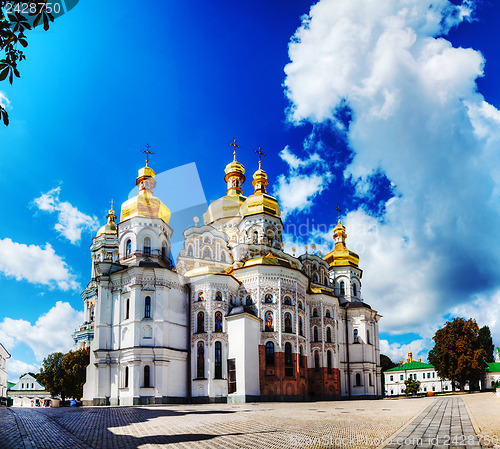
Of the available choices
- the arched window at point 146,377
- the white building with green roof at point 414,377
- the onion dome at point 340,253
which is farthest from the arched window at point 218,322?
the white building with green roof at point 414,377

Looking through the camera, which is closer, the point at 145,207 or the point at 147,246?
the point at 147,246

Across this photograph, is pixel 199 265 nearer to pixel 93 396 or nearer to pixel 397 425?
pixel 93 396

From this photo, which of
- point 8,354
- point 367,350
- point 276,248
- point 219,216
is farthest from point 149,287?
point 8,354

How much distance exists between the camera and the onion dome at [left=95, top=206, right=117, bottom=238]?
68.4 meters

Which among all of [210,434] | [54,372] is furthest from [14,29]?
[54,372]

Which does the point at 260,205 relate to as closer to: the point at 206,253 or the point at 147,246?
the point at 206,253

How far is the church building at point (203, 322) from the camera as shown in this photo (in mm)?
38562

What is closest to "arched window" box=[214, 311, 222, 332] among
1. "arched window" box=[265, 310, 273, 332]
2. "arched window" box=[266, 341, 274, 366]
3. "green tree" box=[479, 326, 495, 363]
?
"arched window" box=[265, 310, 273, 332]

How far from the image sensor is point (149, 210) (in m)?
46.0

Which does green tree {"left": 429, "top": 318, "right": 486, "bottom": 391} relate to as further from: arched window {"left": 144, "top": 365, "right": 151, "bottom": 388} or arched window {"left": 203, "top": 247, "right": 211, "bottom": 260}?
arched window {"left": 144, "top": 365, "right": 151, "bottom": 388}

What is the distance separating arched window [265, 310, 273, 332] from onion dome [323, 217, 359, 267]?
20402mm

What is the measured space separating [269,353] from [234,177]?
2811cm

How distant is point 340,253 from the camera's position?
6022 centimetres

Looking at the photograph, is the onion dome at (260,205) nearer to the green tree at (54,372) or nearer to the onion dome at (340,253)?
the onion dome at (340,253)
